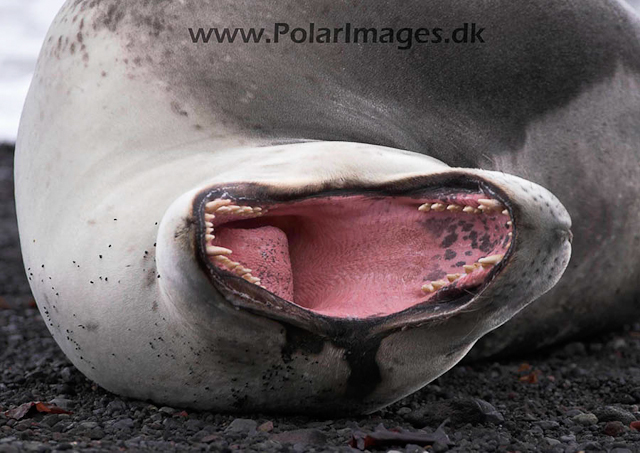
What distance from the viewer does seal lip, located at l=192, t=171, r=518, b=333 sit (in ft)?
6.52

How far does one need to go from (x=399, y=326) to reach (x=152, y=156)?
90 centimetres

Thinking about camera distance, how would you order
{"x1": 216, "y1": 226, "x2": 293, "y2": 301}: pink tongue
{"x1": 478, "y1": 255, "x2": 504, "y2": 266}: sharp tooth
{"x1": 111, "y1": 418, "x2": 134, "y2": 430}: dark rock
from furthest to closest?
{"x1": 111, "y1": 418, "x2": 134, "y2": 430}: dark rock, {"x1": 216, "y1": 226, "x2": 293, "y2": 301}: pink tongue, {"x1": 478, "y1": 255, "x2": 504, "y2": 266}: sharp tooth

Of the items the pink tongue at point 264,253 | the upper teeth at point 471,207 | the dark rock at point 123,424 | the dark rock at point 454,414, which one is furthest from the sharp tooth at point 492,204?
the dark rock at point 123,424

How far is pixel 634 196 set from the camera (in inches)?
140

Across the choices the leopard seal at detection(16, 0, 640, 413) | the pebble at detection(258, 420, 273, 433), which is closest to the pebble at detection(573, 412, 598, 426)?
the leopard seal at detection(16, 0, 640, 413)

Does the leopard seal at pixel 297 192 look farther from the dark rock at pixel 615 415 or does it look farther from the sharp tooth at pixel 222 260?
the dark rock at pixel 615 415

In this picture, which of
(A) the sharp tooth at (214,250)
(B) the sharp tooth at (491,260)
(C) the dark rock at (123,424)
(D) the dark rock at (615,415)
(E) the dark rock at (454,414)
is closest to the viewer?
(A) the sharp tooth at (214,250)

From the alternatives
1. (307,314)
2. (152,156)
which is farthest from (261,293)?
(152,156)

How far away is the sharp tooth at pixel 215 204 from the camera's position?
2021mm

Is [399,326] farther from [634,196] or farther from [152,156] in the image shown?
[634,196]

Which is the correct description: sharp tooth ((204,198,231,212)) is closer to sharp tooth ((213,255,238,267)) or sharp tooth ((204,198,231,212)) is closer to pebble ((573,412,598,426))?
sharp tooth ((213,255,238,267))

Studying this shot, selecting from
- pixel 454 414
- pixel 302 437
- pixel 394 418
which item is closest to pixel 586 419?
pixel 454 414

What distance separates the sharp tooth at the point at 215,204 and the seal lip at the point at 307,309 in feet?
0.04

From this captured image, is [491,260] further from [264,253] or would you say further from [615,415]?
[615,415]
